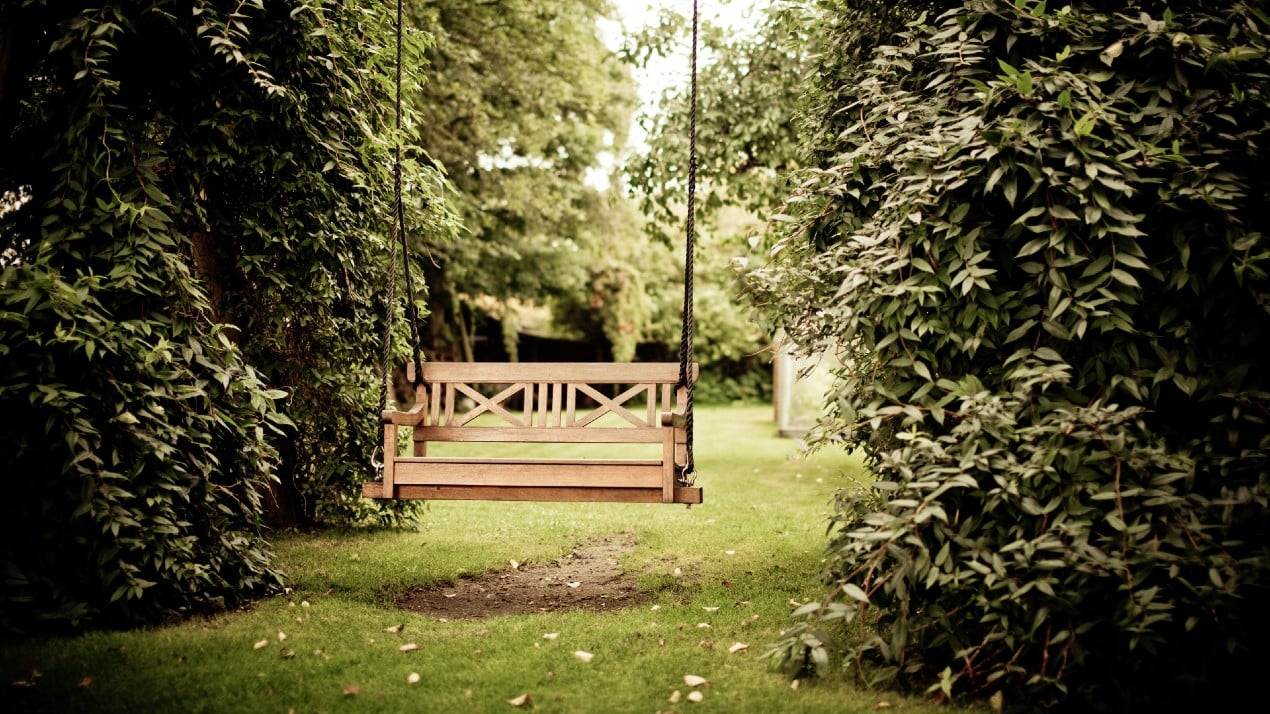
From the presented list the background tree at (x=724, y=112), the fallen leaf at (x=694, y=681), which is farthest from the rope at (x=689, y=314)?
the background tree at (x=724, y=112)

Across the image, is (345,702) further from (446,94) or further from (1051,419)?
(446,94)

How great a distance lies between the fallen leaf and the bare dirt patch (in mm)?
1222

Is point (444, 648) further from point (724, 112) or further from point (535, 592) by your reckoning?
point (724, 112)

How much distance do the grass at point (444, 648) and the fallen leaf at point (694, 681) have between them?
0.03 metres

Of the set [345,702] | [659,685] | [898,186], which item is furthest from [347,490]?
[898,186]

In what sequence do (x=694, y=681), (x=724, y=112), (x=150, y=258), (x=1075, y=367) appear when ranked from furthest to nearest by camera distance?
(x=724, y=112) → (x=150, y=258) → (x=694, y=681) → (x=1075, y=367)

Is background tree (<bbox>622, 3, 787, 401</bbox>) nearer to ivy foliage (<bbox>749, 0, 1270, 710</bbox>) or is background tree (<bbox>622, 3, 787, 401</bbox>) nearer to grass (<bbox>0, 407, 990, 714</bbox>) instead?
grass (<bbox>0, 407, 990, 714</bbox>)

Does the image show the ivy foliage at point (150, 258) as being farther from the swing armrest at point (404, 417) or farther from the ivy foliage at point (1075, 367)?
the ivy foliage at point (1075, 367)

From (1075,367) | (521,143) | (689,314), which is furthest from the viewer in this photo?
(521,143)

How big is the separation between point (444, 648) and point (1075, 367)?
10.3 ft

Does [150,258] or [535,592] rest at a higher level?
[150,258]

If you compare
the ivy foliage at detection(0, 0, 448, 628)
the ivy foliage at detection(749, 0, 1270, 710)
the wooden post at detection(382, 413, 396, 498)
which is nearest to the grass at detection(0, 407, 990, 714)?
the ivy foliage at detection(0, 0, 448, 628)

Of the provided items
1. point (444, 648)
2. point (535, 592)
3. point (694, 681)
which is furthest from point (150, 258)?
point (694, 681)

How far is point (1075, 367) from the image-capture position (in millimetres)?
3365
